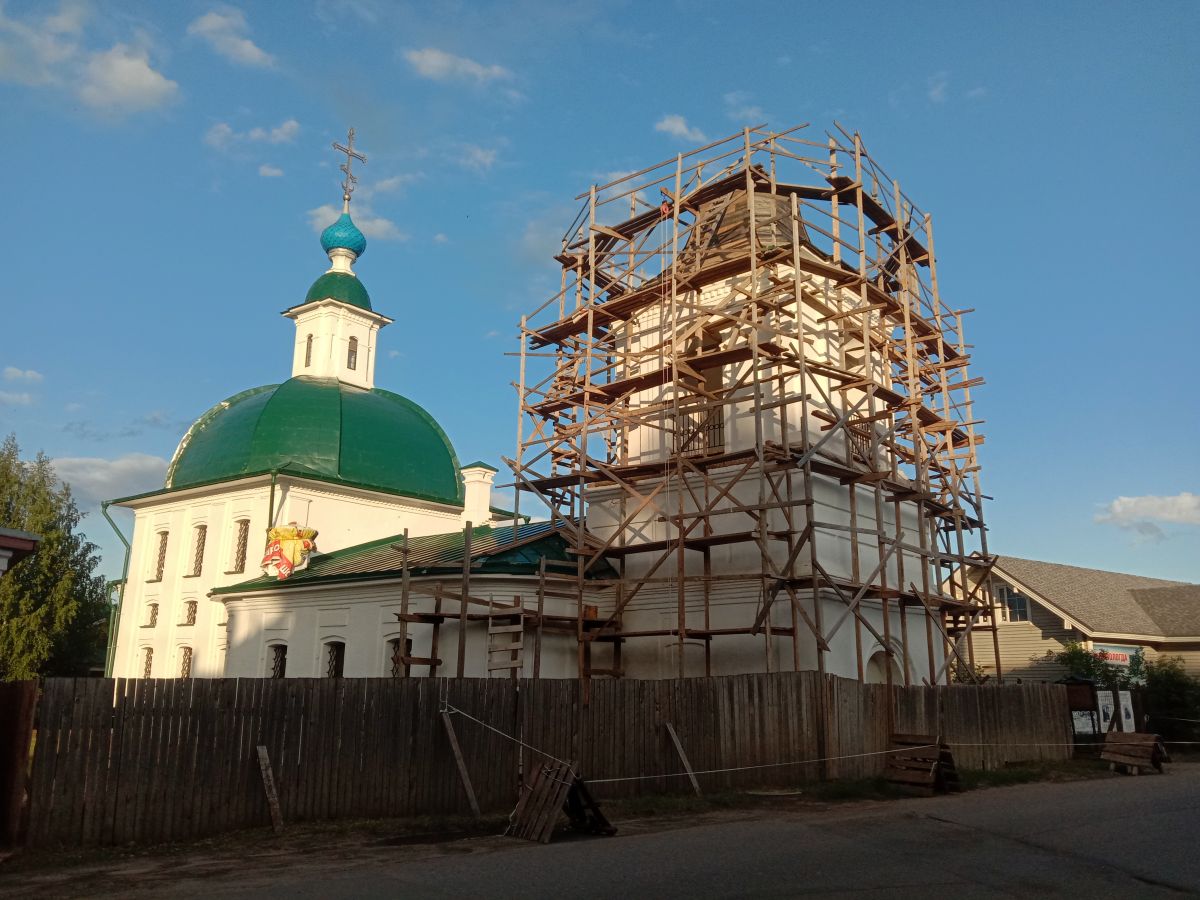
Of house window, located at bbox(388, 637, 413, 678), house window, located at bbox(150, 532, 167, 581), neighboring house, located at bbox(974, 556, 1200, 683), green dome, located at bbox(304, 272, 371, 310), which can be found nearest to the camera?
house window, located at bbox(388, 637, 413, 678)

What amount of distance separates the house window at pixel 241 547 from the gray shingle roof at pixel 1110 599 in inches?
872

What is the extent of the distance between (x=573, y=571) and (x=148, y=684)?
1136cm

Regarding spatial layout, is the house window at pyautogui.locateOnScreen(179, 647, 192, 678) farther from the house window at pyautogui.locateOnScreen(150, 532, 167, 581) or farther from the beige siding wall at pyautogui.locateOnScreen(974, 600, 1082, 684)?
the beige siding wall at pyautogui.locateOnScreen(974, 600, 1082, 684)

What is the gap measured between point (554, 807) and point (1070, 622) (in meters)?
22.2

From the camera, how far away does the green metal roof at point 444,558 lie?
20938 mm

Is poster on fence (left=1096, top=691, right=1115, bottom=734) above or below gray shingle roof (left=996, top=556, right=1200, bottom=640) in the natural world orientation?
below

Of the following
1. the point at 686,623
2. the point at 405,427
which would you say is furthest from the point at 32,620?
the point at 686,623

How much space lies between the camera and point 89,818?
10.4m

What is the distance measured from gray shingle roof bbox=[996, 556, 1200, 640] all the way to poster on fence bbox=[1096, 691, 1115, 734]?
6.79 meters

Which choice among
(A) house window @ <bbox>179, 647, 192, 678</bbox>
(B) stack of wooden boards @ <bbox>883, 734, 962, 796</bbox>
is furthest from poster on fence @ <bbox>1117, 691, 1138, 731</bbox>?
(A) house window @ <bbox>179, 647, 192, 678</bbox>

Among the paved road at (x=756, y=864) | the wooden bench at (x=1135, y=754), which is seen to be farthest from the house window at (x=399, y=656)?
the wooden bench at (x=1135, y=754)

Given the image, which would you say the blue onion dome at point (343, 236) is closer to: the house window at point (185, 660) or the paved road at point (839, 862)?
the house window at point (185, 660)

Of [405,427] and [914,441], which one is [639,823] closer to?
[914,441]

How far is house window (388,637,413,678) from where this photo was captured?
700 inches
